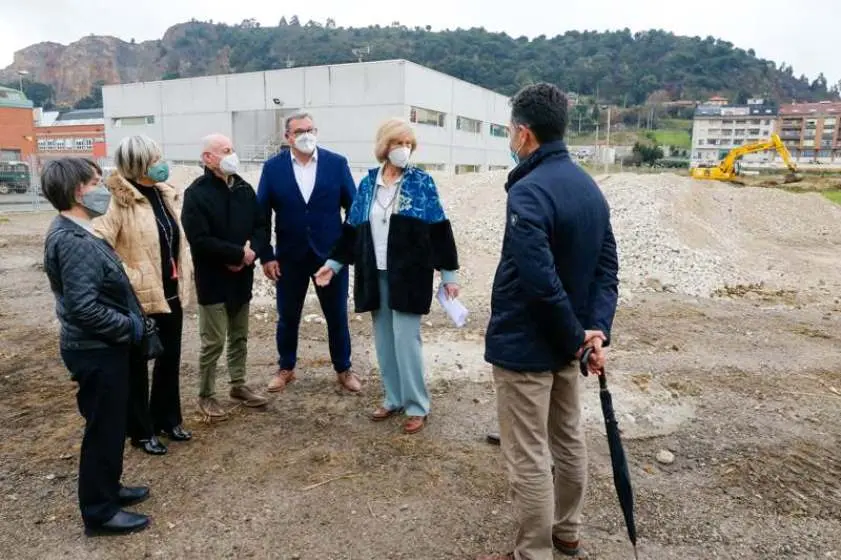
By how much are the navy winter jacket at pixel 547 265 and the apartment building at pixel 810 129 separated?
113818 mm

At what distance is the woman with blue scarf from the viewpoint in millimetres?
4105

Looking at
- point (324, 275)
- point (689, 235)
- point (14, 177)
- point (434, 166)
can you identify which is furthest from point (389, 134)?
point (434, 166)

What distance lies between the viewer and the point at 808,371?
5707mm

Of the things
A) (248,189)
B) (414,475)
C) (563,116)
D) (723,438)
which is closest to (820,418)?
(723,438)

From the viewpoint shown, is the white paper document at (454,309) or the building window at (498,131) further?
the building window at (498,131)

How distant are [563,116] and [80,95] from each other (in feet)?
636

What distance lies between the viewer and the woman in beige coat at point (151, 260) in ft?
11.5

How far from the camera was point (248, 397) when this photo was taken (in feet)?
15.1

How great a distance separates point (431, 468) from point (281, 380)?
1766 mm

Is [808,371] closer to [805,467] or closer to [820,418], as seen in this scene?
[820,418]

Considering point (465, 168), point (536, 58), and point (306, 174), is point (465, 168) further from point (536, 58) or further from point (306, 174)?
point (536, 58)

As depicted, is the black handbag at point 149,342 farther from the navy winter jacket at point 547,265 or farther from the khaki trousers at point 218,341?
the navy winter jacket at point 547,265

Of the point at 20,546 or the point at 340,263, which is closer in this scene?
the point at 20,546

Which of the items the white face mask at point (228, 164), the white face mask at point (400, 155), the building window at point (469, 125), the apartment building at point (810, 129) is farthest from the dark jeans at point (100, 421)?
the apartment building at point (810, 129)
